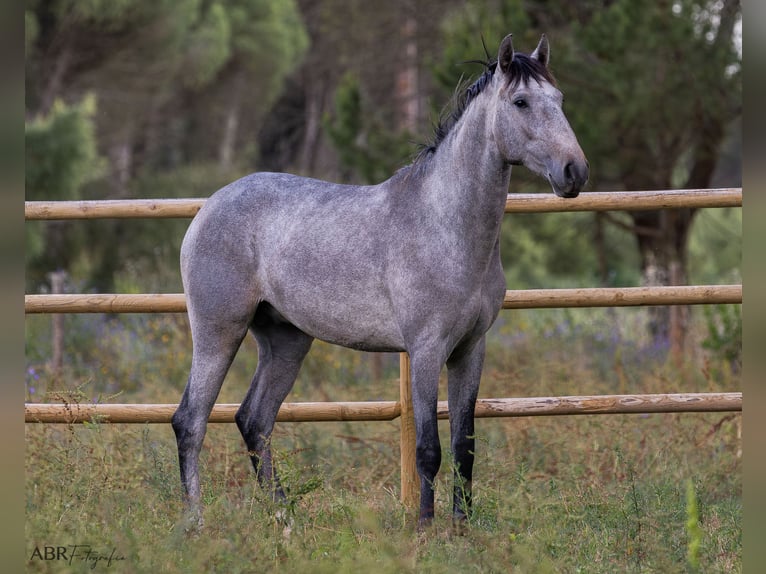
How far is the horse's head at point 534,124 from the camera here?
3023mm

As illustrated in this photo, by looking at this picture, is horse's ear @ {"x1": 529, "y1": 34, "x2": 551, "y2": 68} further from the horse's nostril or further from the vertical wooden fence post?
the vertical wooden fence post

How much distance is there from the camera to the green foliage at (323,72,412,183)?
8523mm

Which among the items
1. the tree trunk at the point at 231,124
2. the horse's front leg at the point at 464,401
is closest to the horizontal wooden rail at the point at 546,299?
the horse's front leg at the point at 464,401

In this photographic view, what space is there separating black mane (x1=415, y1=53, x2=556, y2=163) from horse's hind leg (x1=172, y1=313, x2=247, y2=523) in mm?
1056

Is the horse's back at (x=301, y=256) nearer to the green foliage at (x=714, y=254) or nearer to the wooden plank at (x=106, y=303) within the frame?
the wooden plank at (x=106, y=303)

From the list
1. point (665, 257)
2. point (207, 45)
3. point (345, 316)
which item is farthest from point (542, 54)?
point (207, 45)

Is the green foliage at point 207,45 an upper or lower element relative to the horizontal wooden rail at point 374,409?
upper

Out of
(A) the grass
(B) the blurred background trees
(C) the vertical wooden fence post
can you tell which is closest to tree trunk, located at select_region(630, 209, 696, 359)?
(B) the blurred background trees

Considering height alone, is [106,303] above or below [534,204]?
below

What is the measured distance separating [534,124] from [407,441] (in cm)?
165

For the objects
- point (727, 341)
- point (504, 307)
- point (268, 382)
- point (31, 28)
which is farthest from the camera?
point (31, 28)

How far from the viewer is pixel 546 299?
164 inches

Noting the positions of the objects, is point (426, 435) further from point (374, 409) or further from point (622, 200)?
point (622, 200)

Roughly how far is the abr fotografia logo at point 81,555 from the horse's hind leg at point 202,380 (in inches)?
34.1
